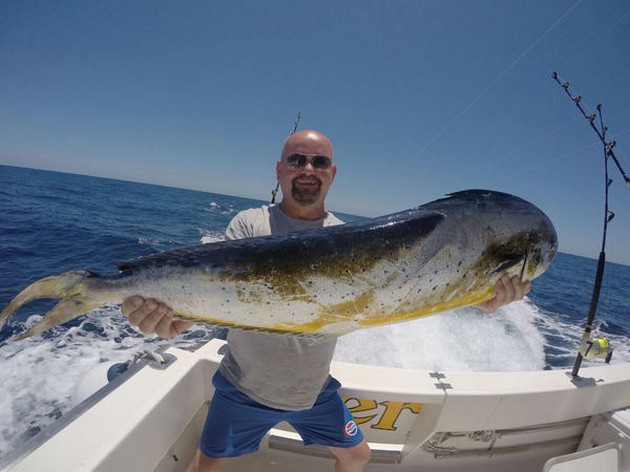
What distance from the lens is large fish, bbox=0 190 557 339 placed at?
4.36 feet

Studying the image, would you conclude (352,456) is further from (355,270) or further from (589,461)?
(589,461)

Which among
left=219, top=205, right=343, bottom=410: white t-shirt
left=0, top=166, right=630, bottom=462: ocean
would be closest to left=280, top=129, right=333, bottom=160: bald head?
left=219, top=205, right=343, bottom=410: white t-shirt

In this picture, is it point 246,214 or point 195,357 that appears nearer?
point 246,214

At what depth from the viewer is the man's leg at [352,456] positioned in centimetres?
210

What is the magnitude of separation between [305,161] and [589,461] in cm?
285

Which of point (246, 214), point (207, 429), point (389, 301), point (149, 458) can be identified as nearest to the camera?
point (389, 301)

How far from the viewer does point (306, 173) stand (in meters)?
2.14

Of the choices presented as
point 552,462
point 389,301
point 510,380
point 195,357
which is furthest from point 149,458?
point 510,380

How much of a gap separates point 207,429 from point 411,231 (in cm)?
175

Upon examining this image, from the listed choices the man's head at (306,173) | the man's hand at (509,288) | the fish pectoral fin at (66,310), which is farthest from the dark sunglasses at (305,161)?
the fish pectoral fin at (66,310)

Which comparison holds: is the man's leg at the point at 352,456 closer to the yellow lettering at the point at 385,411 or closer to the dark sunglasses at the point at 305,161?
the yellow lettering at the point at 385,411

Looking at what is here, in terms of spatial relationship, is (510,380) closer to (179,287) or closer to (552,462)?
(552,462)

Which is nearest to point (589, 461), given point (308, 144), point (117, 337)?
point (308, 144)

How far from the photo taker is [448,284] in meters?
1.34
